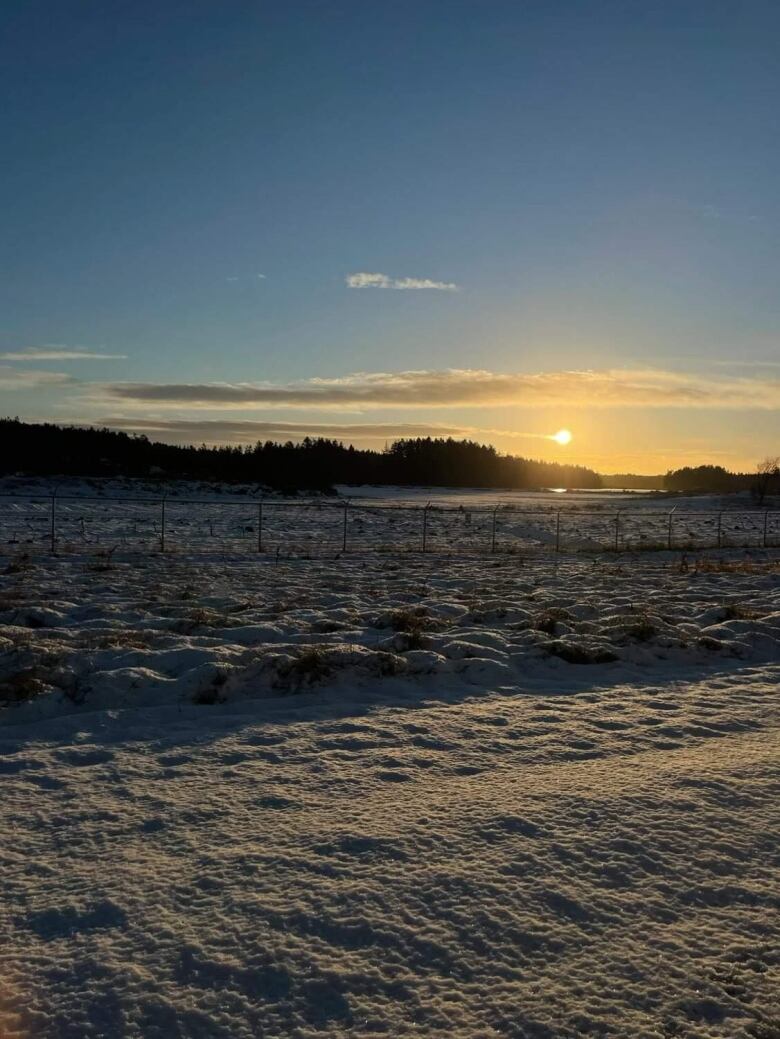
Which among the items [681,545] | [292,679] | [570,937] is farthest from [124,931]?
[681,545]

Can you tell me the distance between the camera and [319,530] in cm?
3275

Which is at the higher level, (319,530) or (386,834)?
(319,530)

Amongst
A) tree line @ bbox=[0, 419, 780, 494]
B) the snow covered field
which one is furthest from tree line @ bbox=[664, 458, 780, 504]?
the snow covered field

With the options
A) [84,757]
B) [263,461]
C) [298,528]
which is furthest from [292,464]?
[84,757]

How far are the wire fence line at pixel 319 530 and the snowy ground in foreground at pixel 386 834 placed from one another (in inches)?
495

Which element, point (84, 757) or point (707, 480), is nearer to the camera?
point (84, 757)

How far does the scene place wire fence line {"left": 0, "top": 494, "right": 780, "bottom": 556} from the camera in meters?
22.8

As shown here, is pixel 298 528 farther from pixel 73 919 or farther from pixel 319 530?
pixel 73 919

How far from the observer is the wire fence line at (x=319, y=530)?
22812mm

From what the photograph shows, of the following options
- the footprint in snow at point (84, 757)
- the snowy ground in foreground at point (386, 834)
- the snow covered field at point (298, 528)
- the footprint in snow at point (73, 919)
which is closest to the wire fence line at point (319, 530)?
the snow covered field at point (298, 528)

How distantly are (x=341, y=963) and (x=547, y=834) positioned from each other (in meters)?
1.59

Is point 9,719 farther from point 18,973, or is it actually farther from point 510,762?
point 510,762

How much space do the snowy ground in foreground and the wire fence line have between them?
12585 mm

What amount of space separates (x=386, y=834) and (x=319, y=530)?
2871 cm
